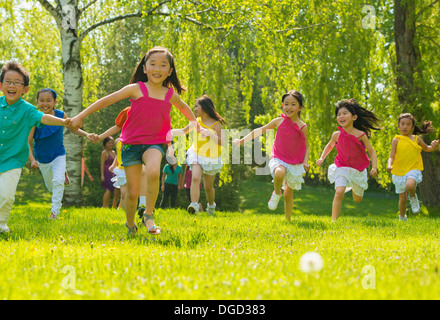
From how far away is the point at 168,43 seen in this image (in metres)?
12.4

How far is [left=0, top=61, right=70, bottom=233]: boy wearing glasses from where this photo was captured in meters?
5.45

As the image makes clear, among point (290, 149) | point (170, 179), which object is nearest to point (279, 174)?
point (290, 149)

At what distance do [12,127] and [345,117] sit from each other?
18.3ft

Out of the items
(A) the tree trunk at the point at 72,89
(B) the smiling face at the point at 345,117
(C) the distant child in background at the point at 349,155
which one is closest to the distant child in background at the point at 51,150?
(A) the tree trunk at the point at 72,89

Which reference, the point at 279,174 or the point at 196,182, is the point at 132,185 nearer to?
the point at 279,174

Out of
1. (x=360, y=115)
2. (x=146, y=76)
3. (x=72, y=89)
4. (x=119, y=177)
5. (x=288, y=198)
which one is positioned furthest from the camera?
(x=72, y=89)

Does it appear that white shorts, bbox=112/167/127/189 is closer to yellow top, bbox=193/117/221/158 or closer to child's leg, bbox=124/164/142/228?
yellow top, bbox=193/117/221/158

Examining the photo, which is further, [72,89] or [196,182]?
[72,89]

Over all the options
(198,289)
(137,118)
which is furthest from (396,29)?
(198,289)

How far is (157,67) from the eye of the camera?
550 cm

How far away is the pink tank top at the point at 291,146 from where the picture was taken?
8.08m

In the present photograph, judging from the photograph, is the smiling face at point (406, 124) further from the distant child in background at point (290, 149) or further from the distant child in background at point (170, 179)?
the distant child in background at point (170, 179)

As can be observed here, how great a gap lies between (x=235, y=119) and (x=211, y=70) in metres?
8.36
